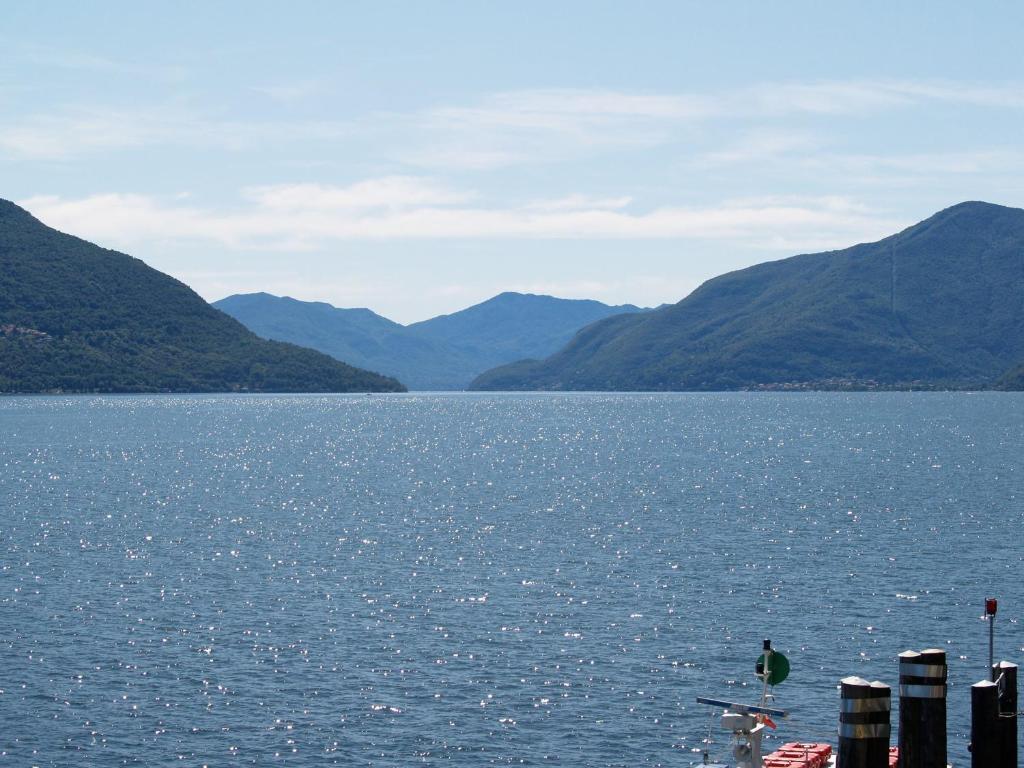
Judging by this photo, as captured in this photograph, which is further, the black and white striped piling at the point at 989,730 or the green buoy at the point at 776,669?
the green buoy at the point at 776,669

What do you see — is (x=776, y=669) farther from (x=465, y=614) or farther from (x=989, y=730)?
(x=465, y=614)

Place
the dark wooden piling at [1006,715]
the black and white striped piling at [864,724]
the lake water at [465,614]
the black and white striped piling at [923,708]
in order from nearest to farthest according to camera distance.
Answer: the black and white striped piling at [864,724], the black and white striped piling at [923,708], the dark wooden piling at [1006,715], the lake water at [465,614]

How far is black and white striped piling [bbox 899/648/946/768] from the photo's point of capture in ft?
71.0

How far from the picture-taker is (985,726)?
74.9 ft

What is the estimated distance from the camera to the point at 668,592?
61938 millimetres

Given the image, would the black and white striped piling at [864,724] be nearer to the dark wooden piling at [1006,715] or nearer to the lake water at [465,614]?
the dark wooden piling at [1006,715]

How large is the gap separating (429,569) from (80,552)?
70.8 ft

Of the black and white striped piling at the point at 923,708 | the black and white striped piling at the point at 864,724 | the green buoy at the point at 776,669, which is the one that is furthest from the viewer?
the green buoy at the point at 776,669

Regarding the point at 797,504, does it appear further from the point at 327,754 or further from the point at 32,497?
the point at 327,754

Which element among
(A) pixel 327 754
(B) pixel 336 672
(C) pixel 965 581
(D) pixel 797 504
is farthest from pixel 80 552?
(D) pixel 797 504

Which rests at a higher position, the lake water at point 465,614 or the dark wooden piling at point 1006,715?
the dark wooden piling at point 1006,715

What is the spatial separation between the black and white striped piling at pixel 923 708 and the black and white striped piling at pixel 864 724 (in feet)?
1.77

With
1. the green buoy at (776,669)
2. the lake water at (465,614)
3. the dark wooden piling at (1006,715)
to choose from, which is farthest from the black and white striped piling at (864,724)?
the lake water at (465,614)

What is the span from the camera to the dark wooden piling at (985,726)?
22.8m
